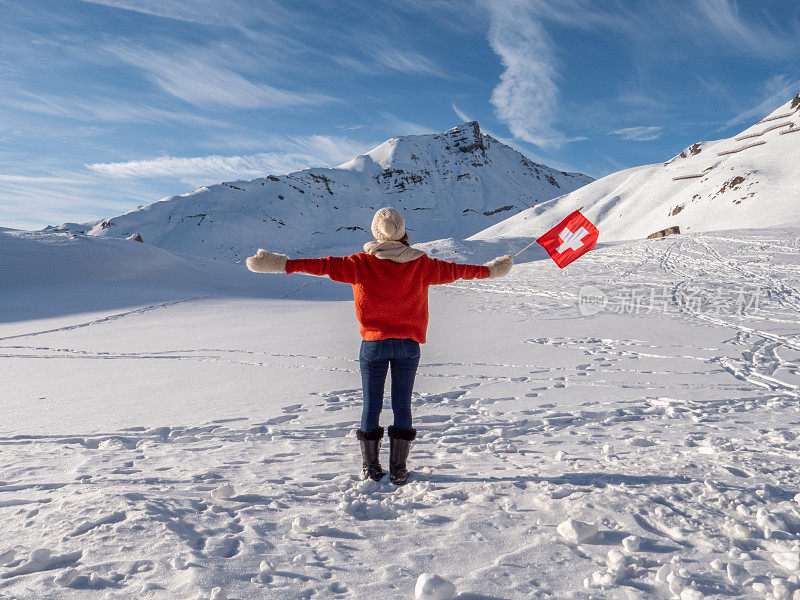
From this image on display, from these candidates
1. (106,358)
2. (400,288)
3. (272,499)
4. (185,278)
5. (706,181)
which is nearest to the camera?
(272,499)

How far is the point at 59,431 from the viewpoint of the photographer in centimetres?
402

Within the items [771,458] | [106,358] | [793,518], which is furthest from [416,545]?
[106,358]

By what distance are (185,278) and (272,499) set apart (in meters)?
22.2

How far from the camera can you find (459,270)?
3.26 meters

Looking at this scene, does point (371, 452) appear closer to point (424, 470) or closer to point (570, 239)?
point (424, 470)


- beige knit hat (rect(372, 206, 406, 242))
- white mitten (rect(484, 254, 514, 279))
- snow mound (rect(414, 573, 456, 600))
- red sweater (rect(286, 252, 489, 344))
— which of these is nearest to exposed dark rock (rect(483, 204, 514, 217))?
white mitten (rect(484, 254, 514, 279))

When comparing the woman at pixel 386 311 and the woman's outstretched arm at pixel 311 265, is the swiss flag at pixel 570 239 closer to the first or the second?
the woman at pixel 386 311

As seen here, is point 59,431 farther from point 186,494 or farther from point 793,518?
point 793,518

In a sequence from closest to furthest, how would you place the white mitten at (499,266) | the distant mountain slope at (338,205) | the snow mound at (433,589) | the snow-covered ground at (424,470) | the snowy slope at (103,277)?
1. the snow mound at (433,589)
2. the snow-covered ground at (424,470)
3. the white mitten at (499,266)
4. the snowy slope at (103,277)
5. the distant mountain slope at (338,205)

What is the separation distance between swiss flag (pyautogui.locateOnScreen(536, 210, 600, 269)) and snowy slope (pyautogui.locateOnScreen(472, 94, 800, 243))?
157 feet

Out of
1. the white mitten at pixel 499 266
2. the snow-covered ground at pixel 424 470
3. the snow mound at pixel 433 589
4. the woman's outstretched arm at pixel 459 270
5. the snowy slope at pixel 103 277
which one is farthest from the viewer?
the snowy slope at pixel 103 277

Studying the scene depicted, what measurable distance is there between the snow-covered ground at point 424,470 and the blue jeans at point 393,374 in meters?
0.45

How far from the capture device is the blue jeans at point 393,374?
3.02 meters

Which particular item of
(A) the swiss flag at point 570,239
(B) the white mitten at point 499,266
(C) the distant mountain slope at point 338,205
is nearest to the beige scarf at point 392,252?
(B) the white mitten at point 499,266
